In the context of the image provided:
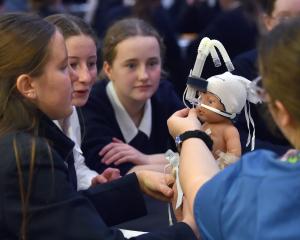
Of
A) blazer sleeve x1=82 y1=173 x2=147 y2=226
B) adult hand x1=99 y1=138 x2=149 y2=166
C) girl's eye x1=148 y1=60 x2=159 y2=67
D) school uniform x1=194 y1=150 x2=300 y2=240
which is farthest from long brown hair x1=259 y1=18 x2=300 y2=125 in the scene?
girl's eye x1=148 y1=60 x2=159 y2=67

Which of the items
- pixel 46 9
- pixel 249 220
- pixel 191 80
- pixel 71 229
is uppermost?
pixel 191 80

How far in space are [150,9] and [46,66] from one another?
11.4ft

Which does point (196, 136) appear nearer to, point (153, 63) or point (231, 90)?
point (231, 90)

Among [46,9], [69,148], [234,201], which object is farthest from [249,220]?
[46,9]

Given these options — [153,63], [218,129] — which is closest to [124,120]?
[153,63]

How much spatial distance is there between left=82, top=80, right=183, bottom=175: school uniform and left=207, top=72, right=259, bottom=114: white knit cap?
862 mm

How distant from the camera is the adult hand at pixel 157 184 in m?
1.82

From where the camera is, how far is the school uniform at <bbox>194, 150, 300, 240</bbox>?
129cm

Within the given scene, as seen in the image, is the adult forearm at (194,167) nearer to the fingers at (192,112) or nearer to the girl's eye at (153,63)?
the fingers at (192,112)

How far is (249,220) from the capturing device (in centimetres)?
131

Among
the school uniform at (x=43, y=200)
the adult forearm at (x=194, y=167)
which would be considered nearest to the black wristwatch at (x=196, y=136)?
the adult forearm at (x=194, y=167)

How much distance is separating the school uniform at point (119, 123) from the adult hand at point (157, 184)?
1.79 ft

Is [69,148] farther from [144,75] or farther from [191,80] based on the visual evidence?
[144,75]

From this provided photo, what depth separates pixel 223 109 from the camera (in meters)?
1.73
